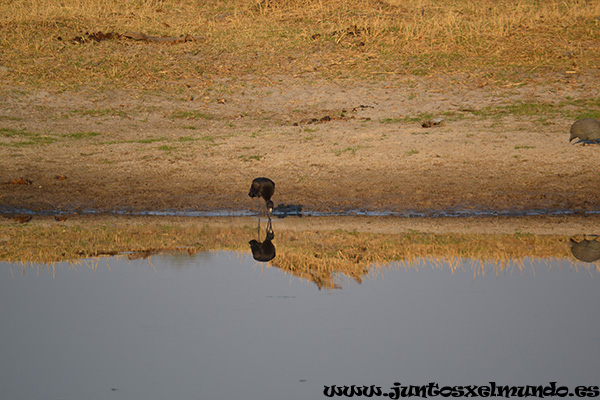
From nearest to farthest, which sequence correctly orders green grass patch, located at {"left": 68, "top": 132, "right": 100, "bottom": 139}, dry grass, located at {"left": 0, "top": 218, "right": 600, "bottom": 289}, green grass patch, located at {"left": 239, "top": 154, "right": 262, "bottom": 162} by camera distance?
dry grass, located at {"left": 0, "top": 218, "right": 600, "bottom": 289}, green grass patch, located at {"left": 239, "top": 154, "right": 262, "bottom": 162}, green grass patch, located at {"left": 68, "top": 132, "right": 100, "bottom": 139}

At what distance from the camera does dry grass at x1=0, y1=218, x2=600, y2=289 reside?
9102 mm

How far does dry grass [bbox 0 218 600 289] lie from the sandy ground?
1740 mm

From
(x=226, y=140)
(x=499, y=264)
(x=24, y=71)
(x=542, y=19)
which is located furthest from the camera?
(x=542, y=19)

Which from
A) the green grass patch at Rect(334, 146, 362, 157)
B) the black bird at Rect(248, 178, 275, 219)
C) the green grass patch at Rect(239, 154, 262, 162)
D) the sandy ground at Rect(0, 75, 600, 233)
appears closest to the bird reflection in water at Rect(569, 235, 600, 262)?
the sandy ground at Rect(0, 75, 600, 233)

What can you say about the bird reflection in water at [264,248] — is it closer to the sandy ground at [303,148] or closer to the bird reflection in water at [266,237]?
the bird reflection in water at [266,237]

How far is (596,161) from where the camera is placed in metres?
14.0

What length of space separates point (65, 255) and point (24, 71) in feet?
37.1

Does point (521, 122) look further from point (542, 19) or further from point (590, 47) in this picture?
point (542, 19)

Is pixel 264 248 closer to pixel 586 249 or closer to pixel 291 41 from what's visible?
pixel 586 249

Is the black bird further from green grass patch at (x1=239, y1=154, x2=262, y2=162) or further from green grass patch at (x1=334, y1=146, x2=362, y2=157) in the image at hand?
green grass patch at (x1=334, y1=146, x2=362, y2=157)

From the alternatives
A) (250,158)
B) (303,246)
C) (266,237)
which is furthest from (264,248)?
(250,158)

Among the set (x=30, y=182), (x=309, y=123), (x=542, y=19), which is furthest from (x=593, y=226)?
(x=542, y=19)

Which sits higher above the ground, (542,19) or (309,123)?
(542,19)

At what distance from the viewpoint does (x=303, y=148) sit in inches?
591
